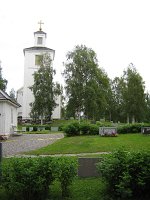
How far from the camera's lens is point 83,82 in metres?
55.2

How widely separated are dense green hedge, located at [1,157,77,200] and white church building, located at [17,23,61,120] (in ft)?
187

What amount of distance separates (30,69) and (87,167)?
61.7 meters

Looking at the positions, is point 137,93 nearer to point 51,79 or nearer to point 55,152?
point 51,79

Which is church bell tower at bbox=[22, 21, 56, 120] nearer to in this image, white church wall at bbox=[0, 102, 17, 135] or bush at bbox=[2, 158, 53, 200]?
white church wall at bbox=[0, 102, 17, 135]

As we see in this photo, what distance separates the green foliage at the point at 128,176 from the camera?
8.54 metres

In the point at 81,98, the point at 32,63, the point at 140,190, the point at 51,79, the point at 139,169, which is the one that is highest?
the point at 32,63

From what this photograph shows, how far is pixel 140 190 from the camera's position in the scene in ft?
29.1

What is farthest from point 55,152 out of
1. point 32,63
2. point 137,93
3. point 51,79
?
point 32,63

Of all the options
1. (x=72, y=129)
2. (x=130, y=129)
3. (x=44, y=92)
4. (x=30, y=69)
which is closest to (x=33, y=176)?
(x=72, y=129)


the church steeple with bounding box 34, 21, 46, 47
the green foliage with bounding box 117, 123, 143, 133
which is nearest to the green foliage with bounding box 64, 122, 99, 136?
the green foliage with bounding box 117, 123, 143, 133

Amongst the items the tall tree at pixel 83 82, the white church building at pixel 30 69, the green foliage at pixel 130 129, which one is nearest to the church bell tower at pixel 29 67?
the white church building at pixel 30 69

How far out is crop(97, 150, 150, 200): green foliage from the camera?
8539 mm

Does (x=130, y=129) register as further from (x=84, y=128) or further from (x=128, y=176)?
(x=128, y=176)

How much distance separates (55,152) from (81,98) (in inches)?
1415
